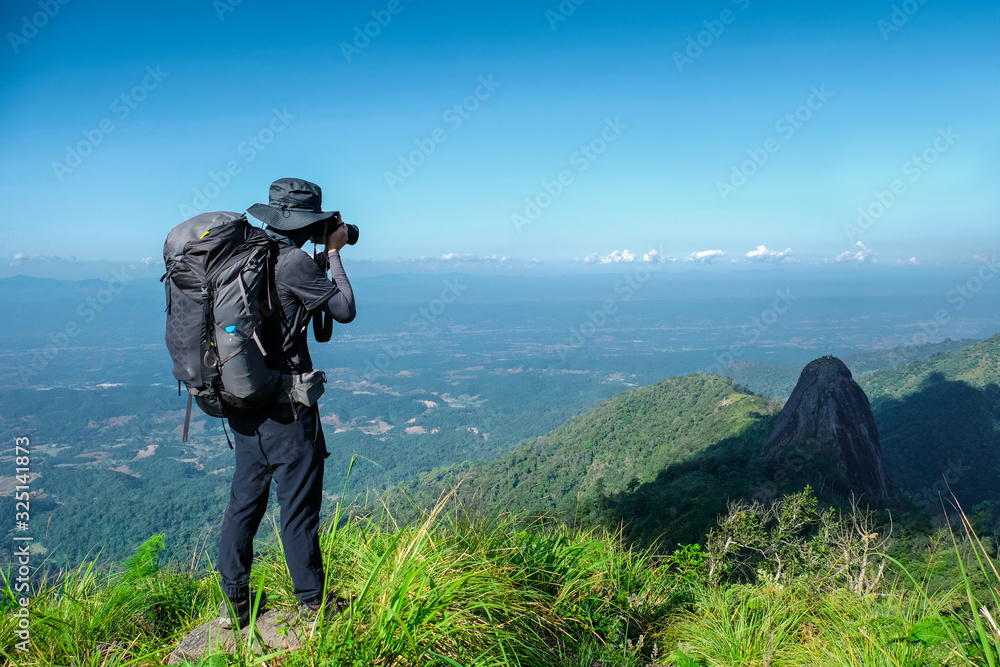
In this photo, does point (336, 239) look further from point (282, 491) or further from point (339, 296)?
point (282, 491)

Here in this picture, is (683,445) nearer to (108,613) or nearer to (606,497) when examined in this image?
(606,497)

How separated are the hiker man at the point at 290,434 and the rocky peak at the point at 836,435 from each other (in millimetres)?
34265

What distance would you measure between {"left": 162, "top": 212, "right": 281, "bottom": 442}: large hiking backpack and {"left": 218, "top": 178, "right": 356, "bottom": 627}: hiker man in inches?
4.5

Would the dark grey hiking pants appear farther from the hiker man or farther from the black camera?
the black camera

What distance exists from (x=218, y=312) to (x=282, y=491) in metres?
0.92

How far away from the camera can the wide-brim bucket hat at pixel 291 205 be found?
106 inches

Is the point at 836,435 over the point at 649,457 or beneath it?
over

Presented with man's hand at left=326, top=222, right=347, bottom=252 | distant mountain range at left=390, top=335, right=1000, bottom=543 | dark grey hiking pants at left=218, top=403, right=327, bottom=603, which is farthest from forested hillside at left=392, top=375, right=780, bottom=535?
man's hand at left=326, top=222, right=347, bottom=252

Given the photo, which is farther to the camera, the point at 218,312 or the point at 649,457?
the point at 649,457

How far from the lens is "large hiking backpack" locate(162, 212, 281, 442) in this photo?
7.85 ft

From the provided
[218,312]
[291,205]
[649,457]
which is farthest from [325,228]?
[649,457]

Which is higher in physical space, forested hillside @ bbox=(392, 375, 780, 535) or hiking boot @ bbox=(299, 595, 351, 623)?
hiking boot @ bbox=(299, 595, 351, 623)

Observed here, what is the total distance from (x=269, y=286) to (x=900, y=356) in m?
130

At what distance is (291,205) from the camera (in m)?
2.72
